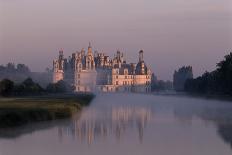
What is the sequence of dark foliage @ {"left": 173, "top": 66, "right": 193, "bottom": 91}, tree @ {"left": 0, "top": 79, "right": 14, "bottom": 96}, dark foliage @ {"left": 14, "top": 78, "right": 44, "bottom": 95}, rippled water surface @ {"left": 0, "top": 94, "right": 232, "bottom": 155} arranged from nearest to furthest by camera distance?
rippled water surface @ {"left": 0, "top": 94, "right": 232, "bottom": 155}, tree @ {"left": 0, "top": 79, "right": 14, "bottom": 96}, dark foliage @ {"left": 14, "top": 78, "right": 44, "bottom": 95}, dark foliage @ {"left": 173, "top": 66, "right": 193, "bottom": 91}

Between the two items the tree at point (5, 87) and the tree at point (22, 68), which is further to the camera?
the tree at point (22, 68)

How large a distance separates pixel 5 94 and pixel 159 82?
11234 centimetres

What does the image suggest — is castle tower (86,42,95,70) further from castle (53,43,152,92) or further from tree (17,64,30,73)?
tree (17,64,30,73)

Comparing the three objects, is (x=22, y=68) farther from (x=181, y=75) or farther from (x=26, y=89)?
(x=26, y=89)

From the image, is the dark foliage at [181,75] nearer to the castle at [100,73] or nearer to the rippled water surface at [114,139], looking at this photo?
the castle at [100,73]

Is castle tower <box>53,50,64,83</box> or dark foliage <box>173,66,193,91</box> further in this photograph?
dark foliage <box>173,66,193,91</box>

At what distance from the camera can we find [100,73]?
483ft

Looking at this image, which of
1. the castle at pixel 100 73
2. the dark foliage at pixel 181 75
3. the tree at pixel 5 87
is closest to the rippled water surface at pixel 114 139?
the tree at pixel 5 87

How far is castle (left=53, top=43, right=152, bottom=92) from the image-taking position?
5659 inches

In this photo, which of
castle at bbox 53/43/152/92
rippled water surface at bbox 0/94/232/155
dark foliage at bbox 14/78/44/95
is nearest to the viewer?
rippled water surface at bbox 0/94/232/155

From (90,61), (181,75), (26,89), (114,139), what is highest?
(90,61)

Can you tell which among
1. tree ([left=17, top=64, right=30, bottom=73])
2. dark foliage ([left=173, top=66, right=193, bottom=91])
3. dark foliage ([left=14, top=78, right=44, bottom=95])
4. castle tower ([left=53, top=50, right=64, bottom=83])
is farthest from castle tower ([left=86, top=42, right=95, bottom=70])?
dark foliage ([left=14, top=78, right=44, bottom=95])

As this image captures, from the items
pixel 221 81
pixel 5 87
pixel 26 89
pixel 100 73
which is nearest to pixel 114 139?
pixel 5 87

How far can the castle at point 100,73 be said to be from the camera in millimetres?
143750
